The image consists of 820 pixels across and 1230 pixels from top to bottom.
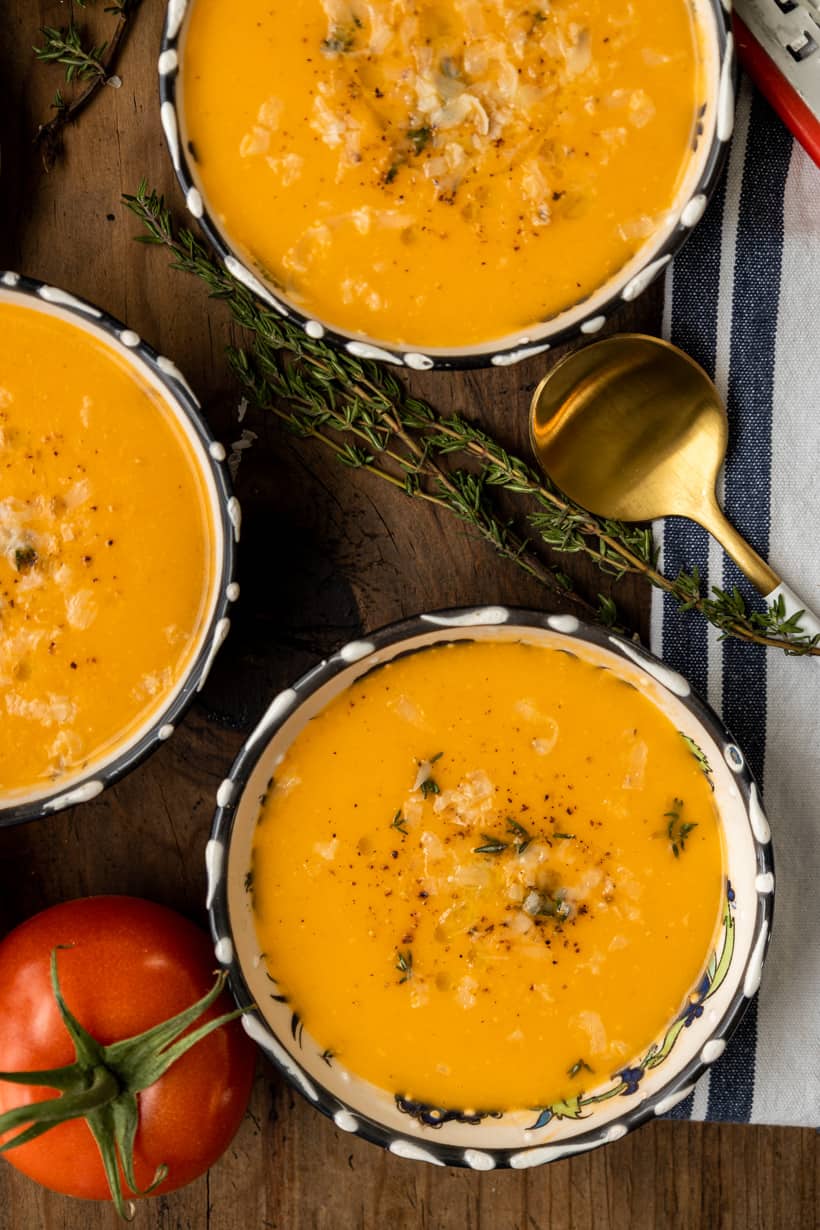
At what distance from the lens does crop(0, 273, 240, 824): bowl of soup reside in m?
1.42

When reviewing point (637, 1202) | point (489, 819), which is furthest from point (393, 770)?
point (637, 1202)

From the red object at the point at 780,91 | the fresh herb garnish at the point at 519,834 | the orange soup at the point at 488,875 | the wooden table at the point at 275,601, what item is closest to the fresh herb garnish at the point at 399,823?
the orange soup at the point at 488,875

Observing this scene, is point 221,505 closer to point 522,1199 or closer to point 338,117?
point 338,117

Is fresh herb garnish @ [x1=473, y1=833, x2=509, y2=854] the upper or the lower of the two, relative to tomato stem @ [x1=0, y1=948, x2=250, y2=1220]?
upper

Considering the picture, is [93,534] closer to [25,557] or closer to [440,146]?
[25,557]

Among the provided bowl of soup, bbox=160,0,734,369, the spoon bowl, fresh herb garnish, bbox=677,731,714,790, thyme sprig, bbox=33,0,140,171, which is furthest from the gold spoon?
thyme sprig, bbox=33,0,140,171

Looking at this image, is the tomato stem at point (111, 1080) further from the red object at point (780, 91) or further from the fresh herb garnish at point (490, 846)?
the red object at point (780, 91)

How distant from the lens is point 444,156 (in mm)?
1332

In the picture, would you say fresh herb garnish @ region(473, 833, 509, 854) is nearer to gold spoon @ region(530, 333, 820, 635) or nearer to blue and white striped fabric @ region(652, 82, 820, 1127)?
blue and white striped fabric @ region(652, 82, 820, 1127)

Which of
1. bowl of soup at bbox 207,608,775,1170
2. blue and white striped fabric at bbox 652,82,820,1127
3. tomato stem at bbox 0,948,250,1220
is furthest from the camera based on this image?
blue and white striped fabric at bbox 652,82,820,1127

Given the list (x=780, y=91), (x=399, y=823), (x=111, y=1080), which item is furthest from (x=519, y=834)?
(x=780, y=91)

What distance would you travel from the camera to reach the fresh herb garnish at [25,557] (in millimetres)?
1431

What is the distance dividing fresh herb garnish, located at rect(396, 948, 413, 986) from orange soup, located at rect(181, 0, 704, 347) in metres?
0.78

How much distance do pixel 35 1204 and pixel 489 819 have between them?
957 millimetres
